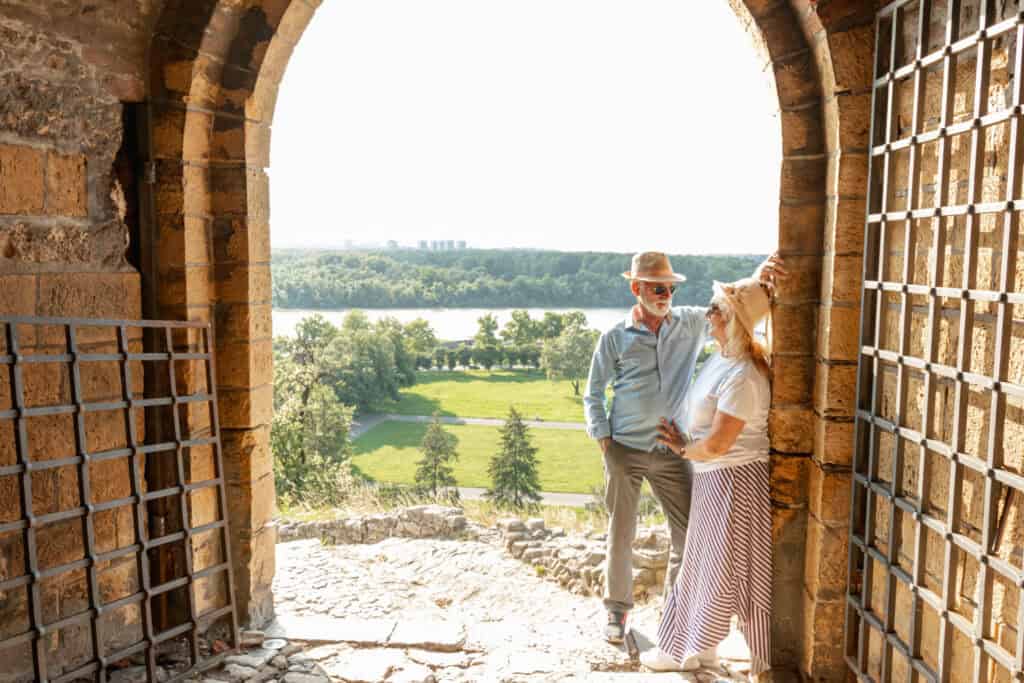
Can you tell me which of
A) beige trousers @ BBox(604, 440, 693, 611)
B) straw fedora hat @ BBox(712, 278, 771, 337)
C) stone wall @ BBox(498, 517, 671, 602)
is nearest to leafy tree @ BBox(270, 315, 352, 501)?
stone wall @ BBox(498, 517, 671, 602)

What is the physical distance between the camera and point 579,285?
890 inches

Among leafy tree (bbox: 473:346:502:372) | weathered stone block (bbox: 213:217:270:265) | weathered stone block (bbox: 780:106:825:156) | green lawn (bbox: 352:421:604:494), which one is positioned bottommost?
green lawn (bbox: 352:421:604:494)

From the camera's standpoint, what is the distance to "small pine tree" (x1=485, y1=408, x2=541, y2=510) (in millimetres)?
20875

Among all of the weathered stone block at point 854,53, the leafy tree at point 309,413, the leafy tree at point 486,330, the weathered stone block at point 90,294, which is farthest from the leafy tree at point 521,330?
the weathered stone block at point 854,53

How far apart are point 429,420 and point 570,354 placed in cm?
476

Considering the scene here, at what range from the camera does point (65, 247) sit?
3418mm

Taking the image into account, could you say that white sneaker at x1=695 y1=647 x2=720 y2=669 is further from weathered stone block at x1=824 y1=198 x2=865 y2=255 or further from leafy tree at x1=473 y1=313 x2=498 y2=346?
leafy tree at x1=473 y1=313 x2=498 y2=346

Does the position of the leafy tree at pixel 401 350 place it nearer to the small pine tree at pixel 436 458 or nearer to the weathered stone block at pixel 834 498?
the small pine tree at pixel 436 458

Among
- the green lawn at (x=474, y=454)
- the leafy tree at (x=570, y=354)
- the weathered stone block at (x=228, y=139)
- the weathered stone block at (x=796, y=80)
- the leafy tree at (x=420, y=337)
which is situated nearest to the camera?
the weathered stone block at (x=796, y=80)

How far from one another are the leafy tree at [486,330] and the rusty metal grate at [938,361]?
21682 millimetres

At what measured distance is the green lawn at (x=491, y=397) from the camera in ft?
83.0

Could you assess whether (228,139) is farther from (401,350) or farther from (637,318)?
(401,350)

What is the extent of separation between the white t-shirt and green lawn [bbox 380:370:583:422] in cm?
2121

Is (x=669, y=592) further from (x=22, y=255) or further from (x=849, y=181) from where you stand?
(x=22, y=255)
